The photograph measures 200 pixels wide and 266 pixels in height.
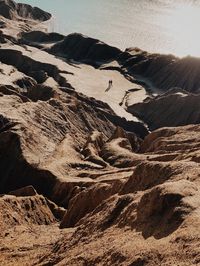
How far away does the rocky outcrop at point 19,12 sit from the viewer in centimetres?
13438

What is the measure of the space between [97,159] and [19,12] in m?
110

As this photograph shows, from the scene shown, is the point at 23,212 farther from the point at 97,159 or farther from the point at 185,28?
the point at 185,28

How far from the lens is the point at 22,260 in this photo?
2031 centimetres

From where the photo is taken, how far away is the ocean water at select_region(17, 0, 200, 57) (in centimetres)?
11519

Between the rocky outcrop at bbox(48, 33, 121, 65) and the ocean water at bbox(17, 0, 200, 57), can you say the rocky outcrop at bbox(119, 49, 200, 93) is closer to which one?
the rocky outcrop at bbox(48, 33, 121, 65)

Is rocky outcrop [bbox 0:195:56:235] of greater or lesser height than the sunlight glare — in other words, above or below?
above

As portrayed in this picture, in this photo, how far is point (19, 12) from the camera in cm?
14400

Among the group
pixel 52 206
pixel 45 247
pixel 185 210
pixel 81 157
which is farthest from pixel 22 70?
pixel 185 210

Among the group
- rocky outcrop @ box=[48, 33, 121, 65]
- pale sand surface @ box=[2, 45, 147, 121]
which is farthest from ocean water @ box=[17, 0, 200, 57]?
pale sand surface @ box=[2, 45, 147, 121]

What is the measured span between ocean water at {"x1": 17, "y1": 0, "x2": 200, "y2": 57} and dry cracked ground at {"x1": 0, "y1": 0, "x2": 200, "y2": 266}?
19179 millimetres

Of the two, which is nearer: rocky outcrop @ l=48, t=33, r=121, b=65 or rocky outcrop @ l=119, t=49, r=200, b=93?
rocky outcrop @ l=119, t=49, r=200, b=93

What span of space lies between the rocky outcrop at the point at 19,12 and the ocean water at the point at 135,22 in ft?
12.3

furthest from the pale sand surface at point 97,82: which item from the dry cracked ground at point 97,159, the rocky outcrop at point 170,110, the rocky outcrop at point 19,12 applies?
the rocky outcrop at point 19,12

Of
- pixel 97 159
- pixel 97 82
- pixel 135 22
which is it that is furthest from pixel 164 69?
pixel 135 22
